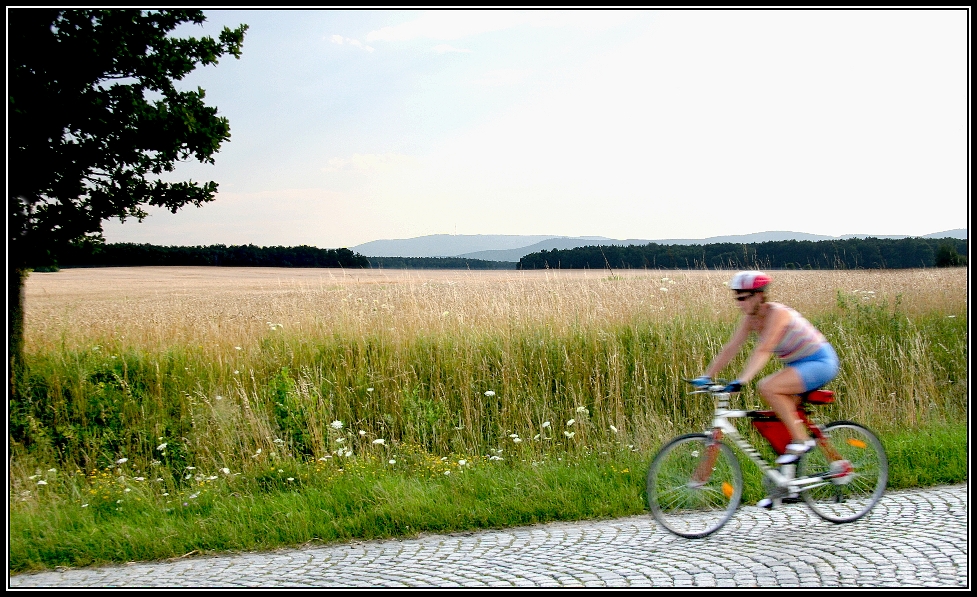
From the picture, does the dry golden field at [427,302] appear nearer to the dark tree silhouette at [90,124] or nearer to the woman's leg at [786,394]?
the dark tree silhouette at [90,124]

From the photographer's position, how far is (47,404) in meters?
8.80

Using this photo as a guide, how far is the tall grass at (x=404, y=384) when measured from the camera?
6672mm

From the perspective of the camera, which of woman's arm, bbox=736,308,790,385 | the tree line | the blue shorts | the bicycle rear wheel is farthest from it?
the tree line

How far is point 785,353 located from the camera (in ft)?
15.2

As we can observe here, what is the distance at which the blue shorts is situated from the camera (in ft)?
15.1

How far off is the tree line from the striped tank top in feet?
32.1

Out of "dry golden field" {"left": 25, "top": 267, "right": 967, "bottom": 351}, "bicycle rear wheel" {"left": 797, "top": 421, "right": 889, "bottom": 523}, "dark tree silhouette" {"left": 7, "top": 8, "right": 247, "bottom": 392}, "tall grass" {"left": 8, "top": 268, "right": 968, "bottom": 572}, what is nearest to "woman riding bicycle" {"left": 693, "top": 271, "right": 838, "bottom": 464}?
"bicycle rear wheel" {"left": 797, "top": 421, "right": 889, "bottom": 523}

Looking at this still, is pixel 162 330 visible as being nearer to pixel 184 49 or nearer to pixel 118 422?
pixel 118 422

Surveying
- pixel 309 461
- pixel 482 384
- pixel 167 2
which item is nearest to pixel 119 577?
pixel 309 461

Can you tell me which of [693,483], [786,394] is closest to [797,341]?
[786,394]

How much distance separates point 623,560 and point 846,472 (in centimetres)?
194

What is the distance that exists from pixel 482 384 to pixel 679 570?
5.18m

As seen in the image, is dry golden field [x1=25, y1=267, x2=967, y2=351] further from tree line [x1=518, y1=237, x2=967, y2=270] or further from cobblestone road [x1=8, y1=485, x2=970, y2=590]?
cobblestone road [x1=8, y1=485, x2=970, y2=590]

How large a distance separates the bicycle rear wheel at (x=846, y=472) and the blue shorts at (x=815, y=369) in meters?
0.53
